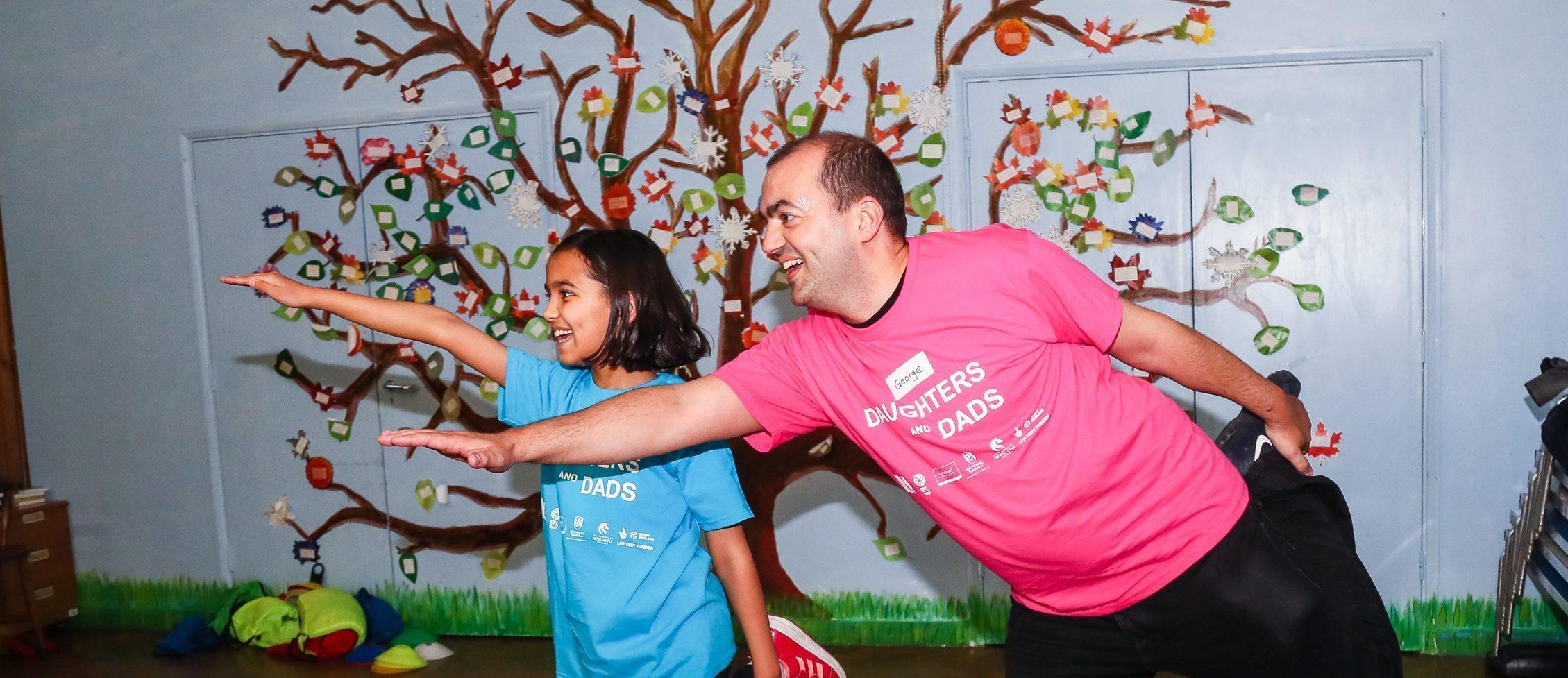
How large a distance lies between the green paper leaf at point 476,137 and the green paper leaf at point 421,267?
435 millimetres

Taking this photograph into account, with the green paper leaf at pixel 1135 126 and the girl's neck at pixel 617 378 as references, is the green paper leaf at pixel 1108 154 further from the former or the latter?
the girl's neck at pixel 617 378

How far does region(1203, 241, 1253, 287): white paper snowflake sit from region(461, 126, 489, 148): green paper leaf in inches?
97.6

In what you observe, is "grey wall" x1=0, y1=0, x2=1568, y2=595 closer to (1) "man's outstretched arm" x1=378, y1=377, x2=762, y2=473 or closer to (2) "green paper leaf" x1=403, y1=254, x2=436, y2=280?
(2) "green paper leaf" x1=403, y1=254, x2=436, y2=280

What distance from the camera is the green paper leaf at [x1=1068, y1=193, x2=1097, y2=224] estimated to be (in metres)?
3.49

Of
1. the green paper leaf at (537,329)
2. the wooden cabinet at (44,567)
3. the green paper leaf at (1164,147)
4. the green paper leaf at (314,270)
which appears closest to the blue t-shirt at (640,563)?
the green paper leaf at (537,329)

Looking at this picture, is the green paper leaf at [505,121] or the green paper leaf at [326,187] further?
the green paper leaf at [326,187]

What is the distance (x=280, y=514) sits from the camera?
4.15m

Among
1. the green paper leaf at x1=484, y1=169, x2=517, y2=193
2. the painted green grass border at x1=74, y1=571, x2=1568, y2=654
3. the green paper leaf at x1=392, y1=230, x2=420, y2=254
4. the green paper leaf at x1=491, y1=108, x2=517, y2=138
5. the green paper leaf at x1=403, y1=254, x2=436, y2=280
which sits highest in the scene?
the green paper leaf at x1=491, y1=108, x2=517, y2=138

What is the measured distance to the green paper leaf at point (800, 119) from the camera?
3611mm

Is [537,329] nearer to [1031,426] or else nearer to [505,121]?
[505,121]

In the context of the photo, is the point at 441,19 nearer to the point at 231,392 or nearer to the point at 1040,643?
the point at 231,392

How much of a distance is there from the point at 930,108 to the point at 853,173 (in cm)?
190

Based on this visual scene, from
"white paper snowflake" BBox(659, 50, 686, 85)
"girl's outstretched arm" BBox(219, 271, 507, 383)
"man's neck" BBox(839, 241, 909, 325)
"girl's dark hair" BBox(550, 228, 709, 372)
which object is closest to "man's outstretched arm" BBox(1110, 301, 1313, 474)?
"man's neck" BBox(839, 241, 909, 325)

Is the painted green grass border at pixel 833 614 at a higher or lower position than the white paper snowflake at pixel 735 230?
lower
